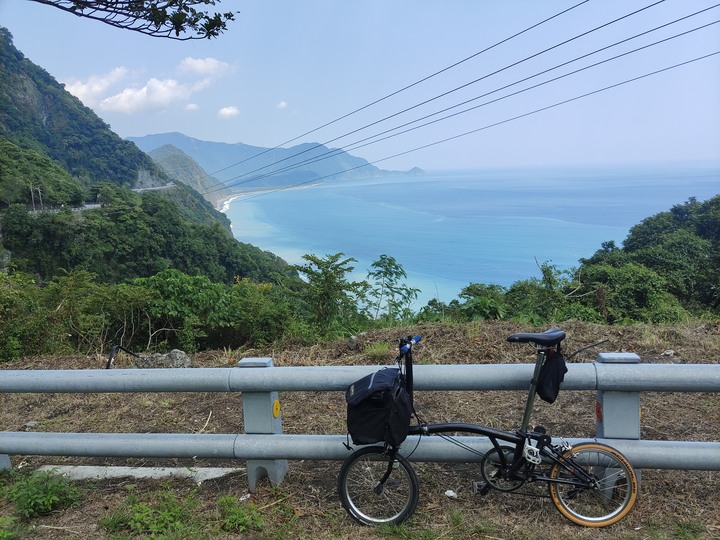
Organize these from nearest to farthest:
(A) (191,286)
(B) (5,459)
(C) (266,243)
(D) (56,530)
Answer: (D) (56,530) → (B) (5,459) → (A) (191,286) → (C) (266,243)

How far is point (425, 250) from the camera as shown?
8100 centimetres

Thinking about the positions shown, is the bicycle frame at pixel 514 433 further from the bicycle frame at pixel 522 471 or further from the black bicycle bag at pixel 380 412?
the black bicycle bag at pixel 380 412

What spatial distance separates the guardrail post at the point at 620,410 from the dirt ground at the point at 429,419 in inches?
17.3

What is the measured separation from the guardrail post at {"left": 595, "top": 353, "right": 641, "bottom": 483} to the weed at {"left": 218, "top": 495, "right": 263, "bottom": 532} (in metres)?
1.97

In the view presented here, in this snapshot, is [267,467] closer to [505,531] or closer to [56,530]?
[56,530]

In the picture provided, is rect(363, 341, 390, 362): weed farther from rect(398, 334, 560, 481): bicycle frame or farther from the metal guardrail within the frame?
rect(398, 334, 560, 481): bicycle frame

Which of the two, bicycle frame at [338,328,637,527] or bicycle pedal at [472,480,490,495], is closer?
bicycle frame at [338,328,637,527]

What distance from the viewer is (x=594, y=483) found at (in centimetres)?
288

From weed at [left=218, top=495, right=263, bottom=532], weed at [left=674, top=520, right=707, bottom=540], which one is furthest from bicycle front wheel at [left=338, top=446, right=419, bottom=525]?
weed at [left=674, top=520, right=707, bottom=540]

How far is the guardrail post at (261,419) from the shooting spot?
321 cm

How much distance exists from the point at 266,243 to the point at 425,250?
2914 cm

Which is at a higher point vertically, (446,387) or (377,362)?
(446,387)

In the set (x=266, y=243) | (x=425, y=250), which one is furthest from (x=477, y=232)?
(x=266, y=243)

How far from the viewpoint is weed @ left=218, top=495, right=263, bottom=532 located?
3006mm
